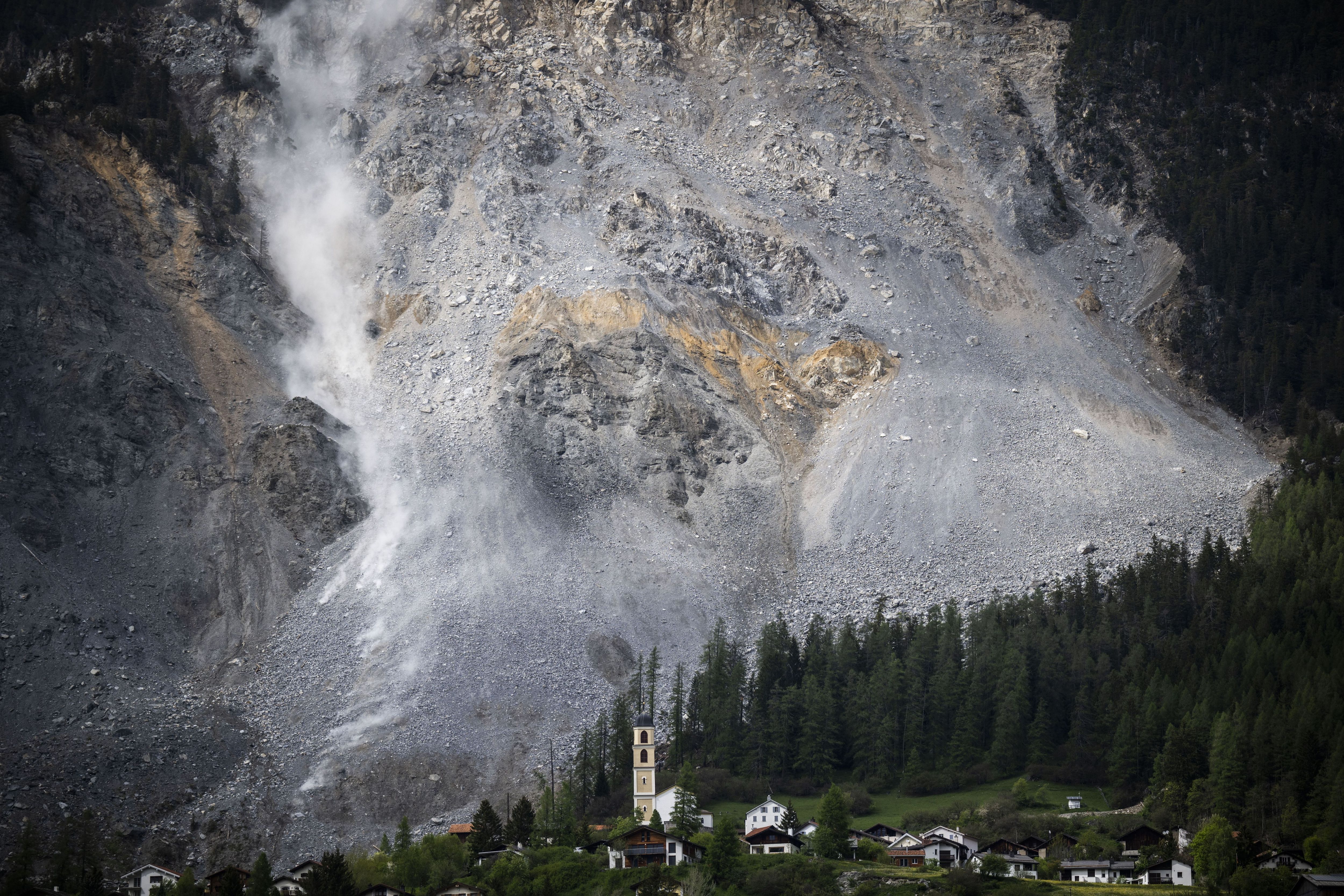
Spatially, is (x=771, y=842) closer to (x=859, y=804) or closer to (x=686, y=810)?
(x=686, y=810)

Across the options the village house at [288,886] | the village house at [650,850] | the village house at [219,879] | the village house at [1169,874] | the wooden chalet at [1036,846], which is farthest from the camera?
the wooden chalet at [1036,846]

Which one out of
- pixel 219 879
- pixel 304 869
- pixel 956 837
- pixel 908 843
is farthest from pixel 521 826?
pixel 956 837

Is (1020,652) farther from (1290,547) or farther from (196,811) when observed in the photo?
(196,811)

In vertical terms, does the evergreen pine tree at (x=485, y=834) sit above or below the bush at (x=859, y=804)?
above

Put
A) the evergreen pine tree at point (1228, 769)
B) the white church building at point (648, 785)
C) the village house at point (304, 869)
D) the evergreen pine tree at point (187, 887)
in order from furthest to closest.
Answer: the white church building at point (648, 785) < the evergreen pine tree at point (1228, 769) < the village house at point (304, 869) < the evergreen pine tree at point (187, 887)

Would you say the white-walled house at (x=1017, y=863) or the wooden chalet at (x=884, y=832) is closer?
the white-walled house at (x=1017, y=863)

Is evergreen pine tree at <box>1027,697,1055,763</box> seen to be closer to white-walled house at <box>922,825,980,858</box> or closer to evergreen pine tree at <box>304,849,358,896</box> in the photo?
white-walled house at <box>922,825,980,858</box>

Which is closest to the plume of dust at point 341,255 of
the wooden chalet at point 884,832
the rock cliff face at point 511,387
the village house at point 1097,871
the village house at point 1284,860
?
the rock cliff face at point 511,387

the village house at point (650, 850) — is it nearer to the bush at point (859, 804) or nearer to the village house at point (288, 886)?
the village house at point (288, 886)
